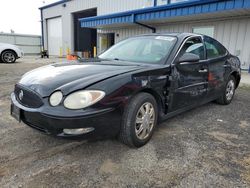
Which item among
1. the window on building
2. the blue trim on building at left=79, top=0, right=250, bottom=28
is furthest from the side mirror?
the window on building

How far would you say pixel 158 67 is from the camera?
258 cm

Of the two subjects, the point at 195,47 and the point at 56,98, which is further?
the point at 195,47

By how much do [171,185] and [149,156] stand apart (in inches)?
20.1

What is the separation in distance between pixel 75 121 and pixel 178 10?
8.03 m

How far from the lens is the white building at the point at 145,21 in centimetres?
808

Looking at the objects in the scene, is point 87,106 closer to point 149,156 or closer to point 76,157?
point 76,157

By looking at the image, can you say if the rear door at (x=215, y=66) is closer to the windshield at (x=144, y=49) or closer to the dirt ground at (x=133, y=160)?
the dirt ground at (x=133, y=160)

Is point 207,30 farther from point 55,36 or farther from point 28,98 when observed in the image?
point 55,36

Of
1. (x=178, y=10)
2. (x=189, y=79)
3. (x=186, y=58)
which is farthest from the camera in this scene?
(x=178, y=10)

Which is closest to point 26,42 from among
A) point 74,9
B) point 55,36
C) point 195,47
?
point 55,36

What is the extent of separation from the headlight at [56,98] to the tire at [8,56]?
11583 mm

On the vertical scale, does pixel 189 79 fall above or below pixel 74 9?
below

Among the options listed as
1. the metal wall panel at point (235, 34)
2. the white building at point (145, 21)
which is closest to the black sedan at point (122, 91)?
the white building at point (145, 21)

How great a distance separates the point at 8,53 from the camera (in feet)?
38.8
